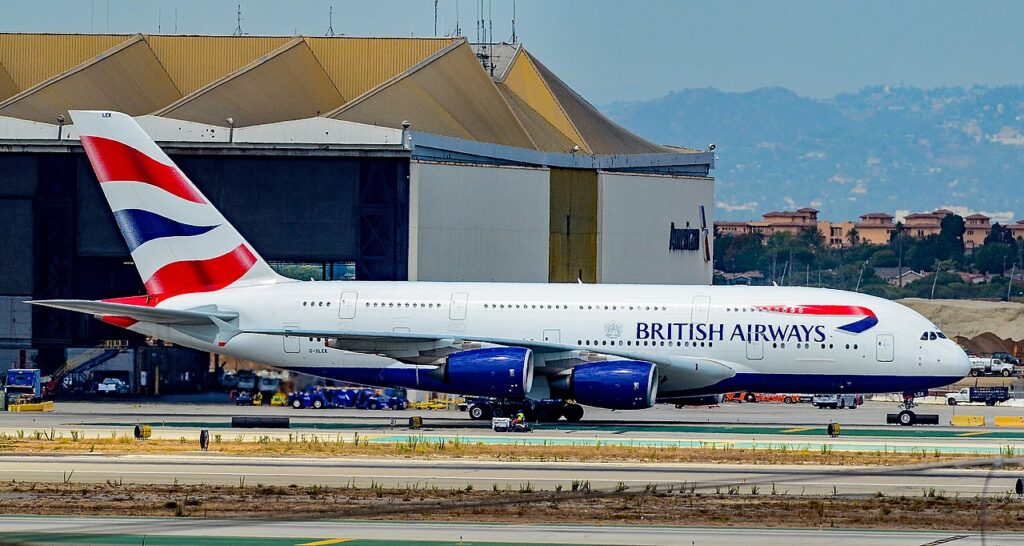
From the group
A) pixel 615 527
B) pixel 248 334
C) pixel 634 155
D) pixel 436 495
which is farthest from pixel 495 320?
pixel 634 155

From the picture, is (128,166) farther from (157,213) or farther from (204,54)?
(204,54)

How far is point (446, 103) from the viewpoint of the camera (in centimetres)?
8169

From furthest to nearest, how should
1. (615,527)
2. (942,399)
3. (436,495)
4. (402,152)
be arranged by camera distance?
(942,399), (402,152), (436,495), (615,527)

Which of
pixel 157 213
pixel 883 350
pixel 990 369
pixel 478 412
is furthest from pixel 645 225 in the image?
pixel 157 213

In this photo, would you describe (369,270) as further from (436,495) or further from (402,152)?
(436,495)

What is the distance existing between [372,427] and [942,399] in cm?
4193

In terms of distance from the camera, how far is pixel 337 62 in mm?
86812

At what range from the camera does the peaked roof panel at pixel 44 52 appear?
277 feet

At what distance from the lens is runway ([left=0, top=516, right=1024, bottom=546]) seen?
25.4 metres

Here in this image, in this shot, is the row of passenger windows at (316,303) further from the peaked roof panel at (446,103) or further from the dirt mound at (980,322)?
the dirt mound at (980,322)

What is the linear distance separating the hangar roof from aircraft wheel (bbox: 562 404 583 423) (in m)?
27.2

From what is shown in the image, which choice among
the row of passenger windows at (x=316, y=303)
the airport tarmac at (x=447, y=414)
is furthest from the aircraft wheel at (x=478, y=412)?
the row of passenger windows at (x=316, y=303)

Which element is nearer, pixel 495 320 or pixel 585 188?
pixel 495 320

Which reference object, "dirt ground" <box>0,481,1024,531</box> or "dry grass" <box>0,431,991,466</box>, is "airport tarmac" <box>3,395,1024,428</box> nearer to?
"dry grass" <box>0,431,991,466</box>
